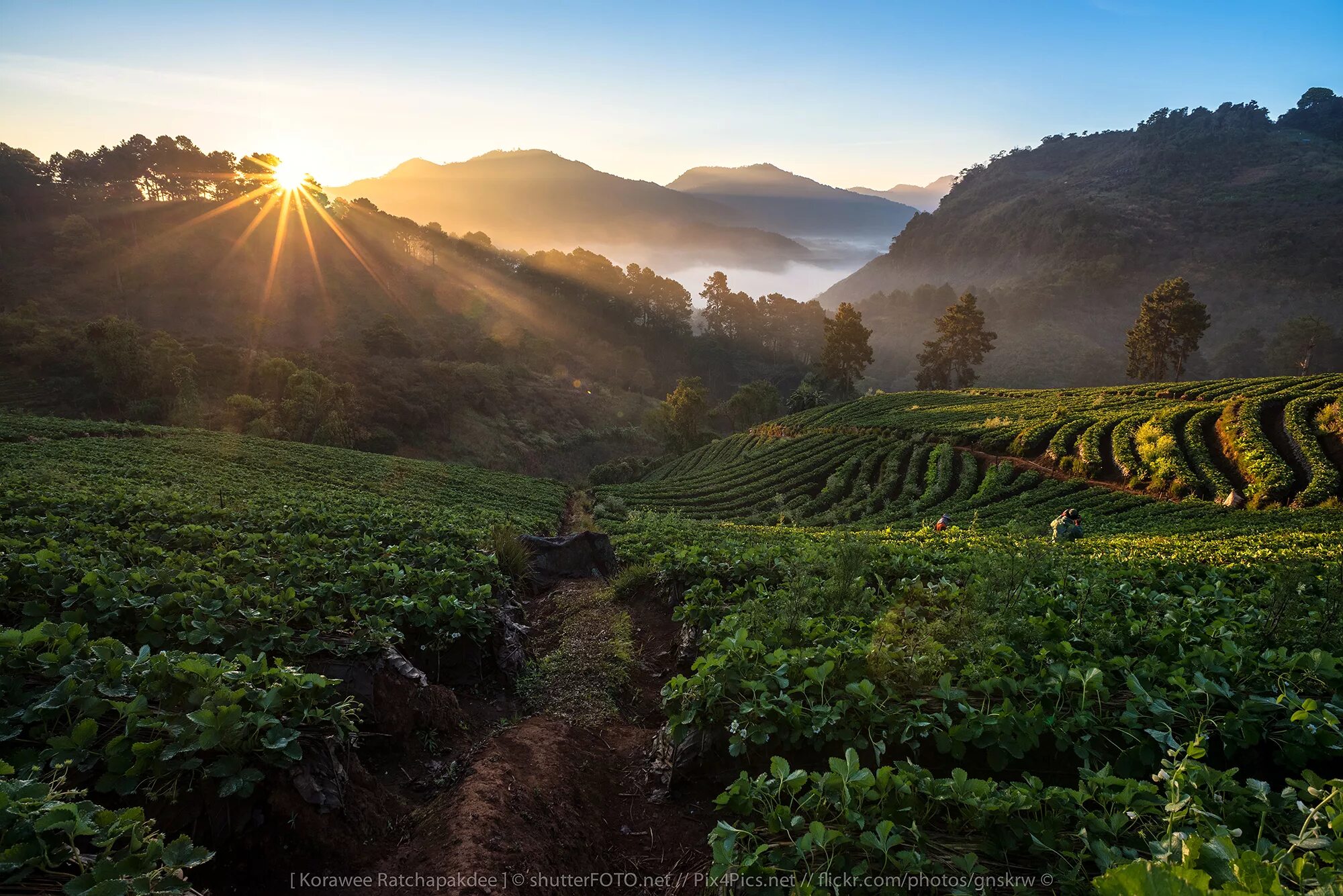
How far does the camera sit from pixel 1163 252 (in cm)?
15388

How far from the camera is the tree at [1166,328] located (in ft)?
218

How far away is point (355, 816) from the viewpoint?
3895mm

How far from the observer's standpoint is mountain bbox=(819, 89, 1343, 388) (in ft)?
418

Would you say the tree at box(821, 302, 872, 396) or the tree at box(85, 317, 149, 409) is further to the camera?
the tree at box(821, 302, 872, 396)

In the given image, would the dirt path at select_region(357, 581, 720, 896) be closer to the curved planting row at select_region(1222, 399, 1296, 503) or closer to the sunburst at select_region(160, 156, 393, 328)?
the curved planting row at select_region(1222, 399, 1296, 503)

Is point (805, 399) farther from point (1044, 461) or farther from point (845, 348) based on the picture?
point (1044, 461)

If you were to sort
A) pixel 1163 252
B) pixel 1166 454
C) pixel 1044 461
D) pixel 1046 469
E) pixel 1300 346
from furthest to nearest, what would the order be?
pixel 1163 252
pixel 1300 346
pixel 1044 461
pixel 1046 469
pixel 1166 454

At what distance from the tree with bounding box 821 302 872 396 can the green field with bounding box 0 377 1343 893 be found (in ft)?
248

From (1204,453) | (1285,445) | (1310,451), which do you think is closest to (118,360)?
(1204,453)

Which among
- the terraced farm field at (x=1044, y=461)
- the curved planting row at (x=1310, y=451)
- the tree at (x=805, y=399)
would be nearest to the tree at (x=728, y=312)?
the tree at (x=805, y=399)


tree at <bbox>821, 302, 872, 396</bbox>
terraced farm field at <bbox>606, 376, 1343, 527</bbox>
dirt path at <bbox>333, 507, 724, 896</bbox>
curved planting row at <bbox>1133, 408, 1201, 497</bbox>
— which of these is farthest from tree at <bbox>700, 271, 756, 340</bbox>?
dirt path at <bbox>333, 507, 724, 896</bbox>

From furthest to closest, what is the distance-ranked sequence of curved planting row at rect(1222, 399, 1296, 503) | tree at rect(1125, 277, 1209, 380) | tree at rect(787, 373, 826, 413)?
tree at rect(787, 373, 826, 413)
tree at rect(1125, 277, 1209, 380)
curved planting row at rect(1222, 399, 1296, 503)

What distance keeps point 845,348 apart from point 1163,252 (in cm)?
12930

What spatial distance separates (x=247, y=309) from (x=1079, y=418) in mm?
103140
